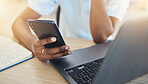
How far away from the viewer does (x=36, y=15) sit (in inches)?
45.7

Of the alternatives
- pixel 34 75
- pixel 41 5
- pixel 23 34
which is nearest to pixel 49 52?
pixel 34 75

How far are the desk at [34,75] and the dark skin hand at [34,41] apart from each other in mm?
40

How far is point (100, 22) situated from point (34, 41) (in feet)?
1.31

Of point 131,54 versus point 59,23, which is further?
point 59,23

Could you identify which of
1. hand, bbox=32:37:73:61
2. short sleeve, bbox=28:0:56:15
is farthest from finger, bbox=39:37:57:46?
short sleeve, bbox=28:0:56:15

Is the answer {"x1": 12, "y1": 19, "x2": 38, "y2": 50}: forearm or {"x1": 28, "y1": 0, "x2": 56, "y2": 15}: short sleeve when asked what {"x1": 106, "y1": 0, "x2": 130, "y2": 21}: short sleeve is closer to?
{"x1": 28, "y1": 0, "x2": 56, "y2": 15}: short sleeve

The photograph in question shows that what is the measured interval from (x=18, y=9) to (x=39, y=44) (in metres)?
1.77

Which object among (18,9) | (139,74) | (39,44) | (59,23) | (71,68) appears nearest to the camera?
(139,74)

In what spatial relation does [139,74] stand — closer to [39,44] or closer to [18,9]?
[39,44]

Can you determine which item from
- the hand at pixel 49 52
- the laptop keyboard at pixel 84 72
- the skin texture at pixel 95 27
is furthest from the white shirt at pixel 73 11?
the laptop keyboard at pixel 84 72

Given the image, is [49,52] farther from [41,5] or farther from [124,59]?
[41,5]

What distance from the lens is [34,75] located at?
61cm

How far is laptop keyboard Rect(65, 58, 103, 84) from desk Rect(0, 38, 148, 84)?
0.04m

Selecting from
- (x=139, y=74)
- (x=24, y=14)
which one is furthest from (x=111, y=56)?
(x=24, y=14)
